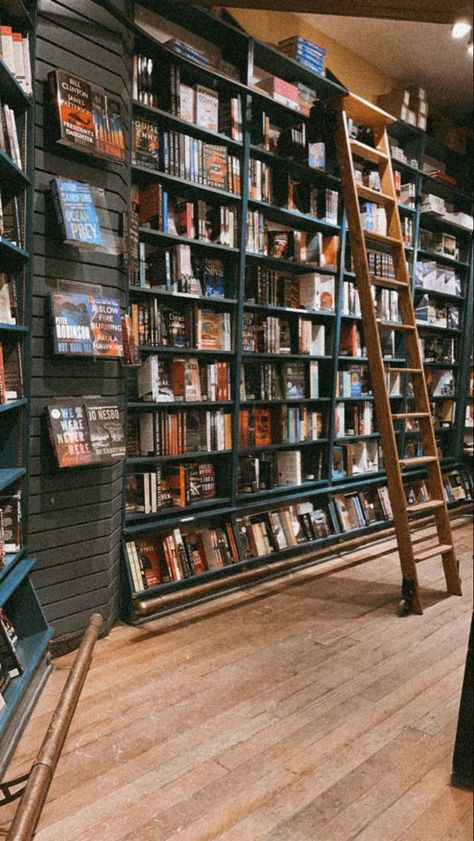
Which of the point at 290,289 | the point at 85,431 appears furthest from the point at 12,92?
the point at 290,289

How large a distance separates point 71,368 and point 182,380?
0.76 meters

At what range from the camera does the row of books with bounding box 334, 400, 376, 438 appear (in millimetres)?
4336

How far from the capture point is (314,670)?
8.34 ft

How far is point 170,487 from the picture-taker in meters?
3.29

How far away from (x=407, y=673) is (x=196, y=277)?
223 centimetres

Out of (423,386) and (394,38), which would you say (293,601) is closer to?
(423,386)

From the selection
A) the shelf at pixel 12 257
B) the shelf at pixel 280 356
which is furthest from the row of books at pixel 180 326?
the shelf at pixel 12 257

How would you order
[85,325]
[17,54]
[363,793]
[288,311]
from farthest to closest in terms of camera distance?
[288,311], [85,325], [17,54], [363,793]

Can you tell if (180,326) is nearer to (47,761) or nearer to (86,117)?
(86,117)

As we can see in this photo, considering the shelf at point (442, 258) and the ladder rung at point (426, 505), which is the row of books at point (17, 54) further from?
the shelf at point (442, 258)

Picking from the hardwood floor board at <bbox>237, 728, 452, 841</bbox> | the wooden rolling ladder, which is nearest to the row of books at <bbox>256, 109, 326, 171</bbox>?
the wooden rolling ladder

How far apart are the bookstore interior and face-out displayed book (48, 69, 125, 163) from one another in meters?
Answer: 0.01

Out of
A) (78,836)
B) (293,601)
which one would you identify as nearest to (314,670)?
(293,601)

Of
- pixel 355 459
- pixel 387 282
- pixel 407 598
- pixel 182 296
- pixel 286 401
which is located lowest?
pixel 407 598
